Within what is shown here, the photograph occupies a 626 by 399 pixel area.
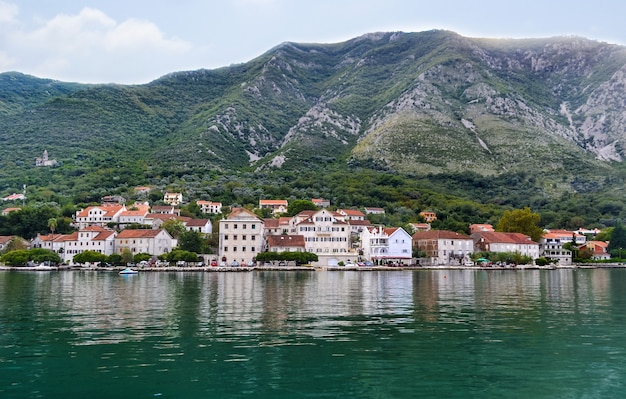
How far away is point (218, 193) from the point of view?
5556 inches

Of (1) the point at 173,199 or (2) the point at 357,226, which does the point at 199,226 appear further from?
(2) the point at 357,226

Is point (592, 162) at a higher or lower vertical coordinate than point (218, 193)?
higher

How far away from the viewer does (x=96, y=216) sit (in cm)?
11375

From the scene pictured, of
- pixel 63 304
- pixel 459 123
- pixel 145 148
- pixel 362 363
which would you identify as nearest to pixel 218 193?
pixel 145 148

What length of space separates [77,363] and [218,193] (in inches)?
4924

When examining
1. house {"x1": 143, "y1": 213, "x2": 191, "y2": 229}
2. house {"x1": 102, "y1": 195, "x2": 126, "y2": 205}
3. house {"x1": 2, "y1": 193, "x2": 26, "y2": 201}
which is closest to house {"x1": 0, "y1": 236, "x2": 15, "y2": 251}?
house {"x1": 143, "y1": 213, "x2": 191, "y2": 229}

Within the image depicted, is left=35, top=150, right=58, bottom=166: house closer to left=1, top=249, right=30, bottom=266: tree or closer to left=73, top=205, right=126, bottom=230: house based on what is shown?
left=73, top=205, right=126, bottom=230: house

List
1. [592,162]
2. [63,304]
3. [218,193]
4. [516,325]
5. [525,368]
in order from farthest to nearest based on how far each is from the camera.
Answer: [592,162]
[218,193]
[63,304]
[516,325]
[525,368]

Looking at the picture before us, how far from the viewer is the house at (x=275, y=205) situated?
4946 inches

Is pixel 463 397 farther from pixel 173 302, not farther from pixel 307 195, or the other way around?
pixel 307 195

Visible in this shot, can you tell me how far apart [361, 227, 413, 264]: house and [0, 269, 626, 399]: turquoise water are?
198 ft

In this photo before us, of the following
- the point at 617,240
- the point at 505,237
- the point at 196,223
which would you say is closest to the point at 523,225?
the point at 505,237

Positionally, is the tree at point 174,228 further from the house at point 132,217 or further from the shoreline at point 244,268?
the shoreline at point 244,268

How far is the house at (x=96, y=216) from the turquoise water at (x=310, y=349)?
81577 mm
